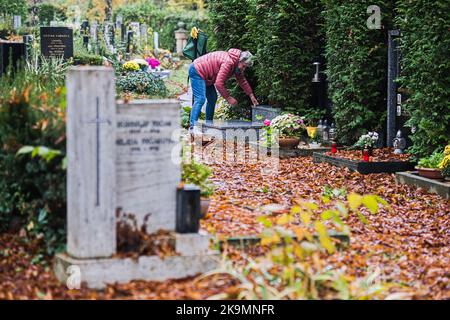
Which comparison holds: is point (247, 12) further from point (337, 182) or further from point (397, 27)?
point (337, 182)

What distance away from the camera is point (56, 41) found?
70.9ft

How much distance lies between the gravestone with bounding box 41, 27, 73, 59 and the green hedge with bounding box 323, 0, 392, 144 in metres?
8.12

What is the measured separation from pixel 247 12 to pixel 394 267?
42.3 ft

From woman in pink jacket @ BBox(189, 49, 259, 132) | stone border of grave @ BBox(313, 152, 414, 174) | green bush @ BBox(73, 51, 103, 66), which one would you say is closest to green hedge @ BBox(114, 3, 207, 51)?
green bush @ BBox(73, 51, 103, 66)

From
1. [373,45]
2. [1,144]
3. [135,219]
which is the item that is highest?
[373,45]

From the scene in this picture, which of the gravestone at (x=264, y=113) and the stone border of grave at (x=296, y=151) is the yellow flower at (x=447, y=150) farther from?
the gravestone at (x=264, y=113)

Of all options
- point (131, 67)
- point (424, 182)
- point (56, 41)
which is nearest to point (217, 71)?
point (56, 41)

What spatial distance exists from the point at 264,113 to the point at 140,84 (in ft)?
16.7

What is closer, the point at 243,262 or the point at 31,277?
the point at 31,277

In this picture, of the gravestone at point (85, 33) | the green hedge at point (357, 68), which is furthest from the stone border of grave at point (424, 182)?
the gravestone at point (85, 33)

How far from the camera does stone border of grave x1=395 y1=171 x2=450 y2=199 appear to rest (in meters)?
11.8

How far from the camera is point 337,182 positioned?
13.1m

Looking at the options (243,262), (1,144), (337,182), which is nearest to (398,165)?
(337,182)
